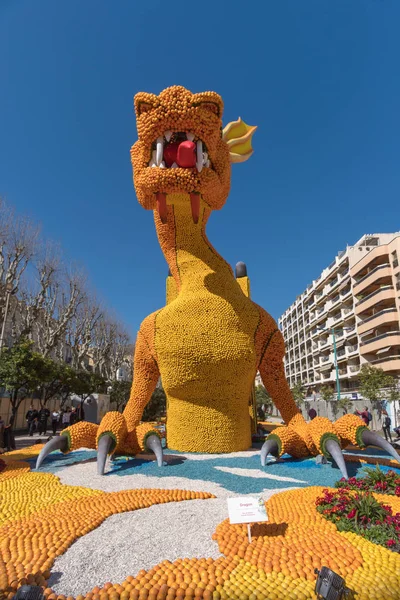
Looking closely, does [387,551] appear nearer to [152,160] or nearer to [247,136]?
[152,160]

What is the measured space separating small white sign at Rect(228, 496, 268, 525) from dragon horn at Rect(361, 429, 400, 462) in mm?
3545

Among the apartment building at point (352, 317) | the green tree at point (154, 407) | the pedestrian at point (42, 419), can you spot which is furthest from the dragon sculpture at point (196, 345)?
the apartment building at point (352, 317)

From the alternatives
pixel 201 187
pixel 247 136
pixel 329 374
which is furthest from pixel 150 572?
pixel 329 374

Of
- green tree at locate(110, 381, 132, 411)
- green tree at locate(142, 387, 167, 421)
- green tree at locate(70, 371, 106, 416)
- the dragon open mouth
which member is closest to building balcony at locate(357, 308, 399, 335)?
green tree at locate(142, 387, 167, 421)

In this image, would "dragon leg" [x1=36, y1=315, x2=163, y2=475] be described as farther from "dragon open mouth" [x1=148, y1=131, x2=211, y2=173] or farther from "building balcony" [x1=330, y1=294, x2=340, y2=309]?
"building balcony" [x1=330, y1=294, x2=340, y2=309]

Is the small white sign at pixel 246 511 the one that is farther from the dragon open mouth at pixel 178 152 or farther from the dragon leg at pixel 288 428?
the dragon open mouth at pixel 178 152

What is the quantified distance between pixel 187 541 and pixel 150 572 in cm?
77

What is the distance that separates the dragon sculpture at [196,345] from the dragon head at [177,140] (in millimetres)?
19

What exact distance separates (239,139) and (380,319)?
83.6 ft

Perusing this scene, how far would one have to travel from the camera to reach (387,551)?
3.34 meters

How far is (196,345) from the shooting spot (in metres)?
7.39

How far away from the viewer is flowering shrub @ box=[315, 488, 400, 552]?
3639 millimetres

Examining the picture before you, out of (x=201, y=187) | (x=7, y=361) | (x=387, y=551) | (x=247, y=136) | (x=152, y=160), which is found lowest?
(x=387, y=551)

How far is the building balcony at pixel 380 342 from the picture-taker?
2920 cm
